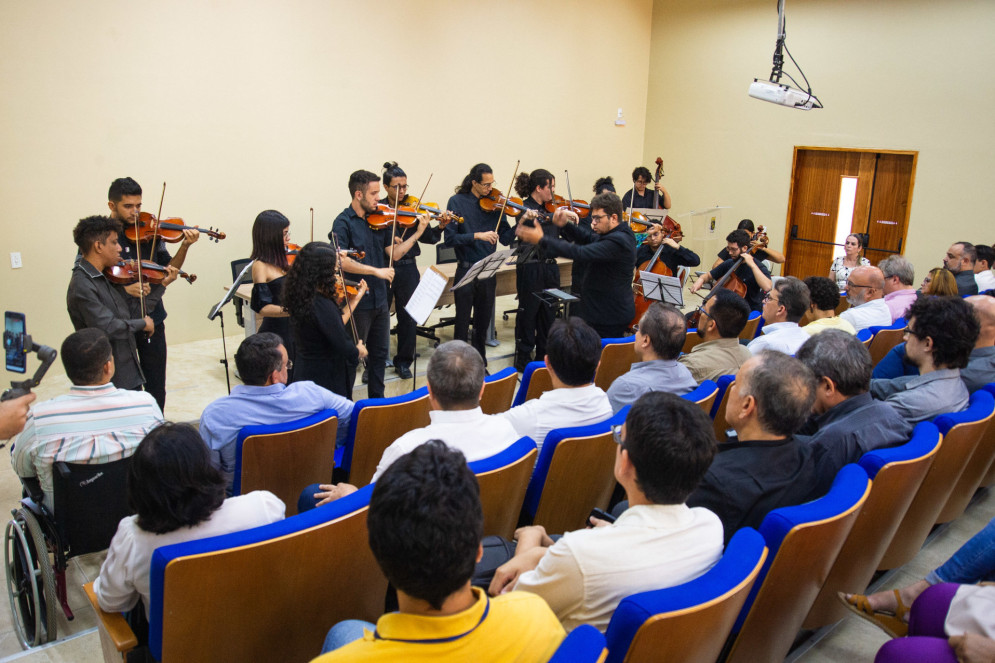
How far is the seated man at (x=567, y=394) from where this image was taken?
101 inches

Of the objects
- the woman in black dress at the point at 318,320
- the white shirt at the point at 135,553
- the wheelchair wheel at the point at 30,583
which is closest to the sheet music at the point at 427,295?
the woman in black dress at the point at 318,320

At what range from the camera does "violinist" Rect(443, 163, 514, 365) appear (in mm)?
5441

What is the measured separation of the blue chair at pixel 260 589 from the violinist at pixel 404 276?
3.31 metres

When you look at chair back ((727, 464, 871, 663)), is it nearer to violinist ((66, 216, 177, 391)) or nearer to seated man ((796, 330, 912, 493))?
seated man ((796, 330, 912, 493))

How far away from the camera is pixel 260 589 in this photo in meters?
1.68

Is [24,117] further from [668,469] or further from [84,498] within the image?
[668,469]

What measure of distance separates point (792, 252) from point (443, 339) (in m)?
4.54

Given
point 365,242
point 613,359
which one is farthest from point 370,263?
point 613,359

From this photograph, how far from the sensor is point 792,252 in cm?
843

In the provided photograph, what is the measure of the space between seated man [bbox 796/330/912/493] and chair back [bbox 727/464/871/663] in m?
0.38

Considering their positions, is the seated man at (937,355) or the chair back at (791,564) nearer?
the chair back at (791,564)

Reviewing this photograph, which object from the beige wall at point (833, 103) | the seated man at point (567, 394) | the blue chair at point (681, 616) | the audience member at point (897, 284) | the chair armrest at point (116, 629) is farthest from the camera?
the beige wall at point (833, 103)

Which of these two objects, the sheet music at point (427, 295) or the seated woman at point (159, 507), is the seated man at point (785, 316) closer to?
the sheet music at point (427, 295)

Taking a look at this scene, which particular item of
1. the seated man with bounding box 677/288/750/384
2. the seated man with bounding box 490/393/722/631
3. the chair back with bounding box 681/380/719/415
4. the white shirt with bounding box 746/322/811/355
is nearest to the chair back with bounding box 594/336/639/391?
the seated man with bounding box 677/288/750/384
